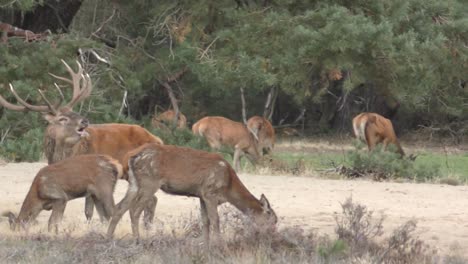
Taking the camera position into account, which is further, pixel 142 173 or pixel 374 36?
pixel 374 36

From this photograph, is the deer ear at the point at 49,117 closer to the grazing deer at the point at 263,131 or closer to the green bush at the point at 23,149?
the green bush at the point at 23,149

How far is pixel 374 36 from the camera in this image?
1602 centimetres

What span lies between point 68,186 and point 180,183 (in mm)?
1436

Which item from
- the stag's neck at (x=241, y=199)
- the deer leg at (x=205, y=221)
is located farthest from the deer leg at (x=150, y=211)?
the stag's neck at (x=241, y=199)

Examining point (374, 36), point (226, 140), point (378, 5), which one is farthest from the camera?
point (226, 140)

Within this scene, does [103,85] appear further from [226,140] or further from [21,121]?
[226,140]

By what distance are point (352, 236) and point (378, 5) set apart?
7348 millimetres

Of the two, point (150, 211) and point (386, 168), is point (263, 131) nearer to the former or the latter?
point (386, 168)

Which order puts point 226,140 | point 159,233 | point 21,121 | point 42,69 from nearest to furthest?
point 159,233, point 42,69, point 21,121, point 226,140

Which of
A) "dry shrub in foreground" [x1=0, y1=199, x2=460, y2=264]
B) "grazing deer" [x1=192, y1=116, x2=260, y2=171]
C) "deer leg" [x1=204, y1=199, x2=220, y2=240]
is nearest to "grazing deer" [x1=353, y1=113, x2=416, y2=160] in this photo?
"grazing deer" [x1=192, y1=116, x2=260, y2=171]

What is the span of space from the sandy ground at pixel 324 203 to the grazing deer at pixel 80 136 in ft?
2.66

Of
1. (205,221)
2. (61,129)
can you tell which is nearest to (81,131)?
(61,129)

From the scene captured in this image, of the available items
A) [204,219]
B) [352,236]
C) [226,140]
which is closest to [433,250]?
[352,236]

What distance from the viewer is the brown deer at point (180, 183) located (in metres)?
11.9
